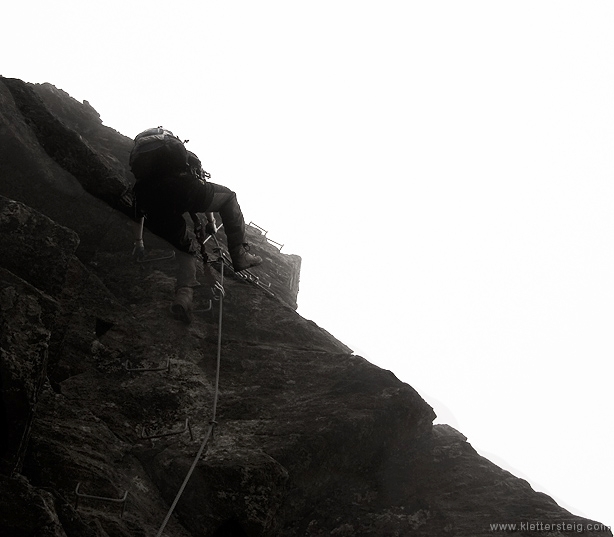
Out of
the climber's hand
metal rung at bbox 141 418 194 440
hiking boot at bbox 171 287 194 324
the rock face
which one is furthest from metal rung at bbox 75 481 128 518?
the climber's hand

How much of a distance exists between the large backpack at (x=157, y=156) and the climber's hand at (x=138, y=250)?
3.89 ft

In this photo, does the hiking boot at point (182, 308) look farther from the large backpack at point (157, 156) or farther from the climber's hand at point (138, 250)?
the large backpack at point (157, 156)

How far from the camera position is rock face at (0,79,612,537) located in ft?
20.1

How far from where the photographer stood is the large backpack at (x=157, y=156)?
10258 mm

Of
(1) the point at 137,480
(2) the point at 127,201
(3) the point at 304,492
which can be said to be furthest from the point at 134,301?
(3) the point at 304,492

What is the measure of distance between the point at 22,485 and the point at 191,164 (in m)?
6.78

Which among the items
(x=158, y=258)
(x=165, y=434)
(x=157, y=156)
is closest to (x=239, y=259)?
(x=158, y=258)

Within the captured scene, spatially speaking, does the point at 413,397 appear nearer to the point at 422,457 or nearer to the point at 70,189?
the point at 422,457

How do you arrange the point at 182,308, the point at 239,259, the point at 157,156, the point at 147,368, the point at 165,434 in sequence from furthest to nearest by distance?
the point at 239,259 → the point at 157,156 → the point at 182,308 → the point at 147,368 → the point at 165,434

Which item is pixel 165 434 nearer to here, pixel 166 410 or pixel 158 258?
pixel 166 410

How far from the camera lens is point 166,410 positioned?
8.28 meters

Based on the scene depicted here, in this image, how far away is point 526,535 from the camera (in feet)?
24.4

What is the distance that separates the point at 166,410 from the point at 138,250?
12.1 ft

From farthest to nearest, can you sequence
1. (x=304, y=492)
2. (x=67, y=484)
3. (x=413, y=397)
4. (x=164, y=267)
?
1. (x=164, y=267)
2. (x=413, y=397)
3. (x=304, y=492)
4. (x=67, y=484)
